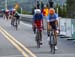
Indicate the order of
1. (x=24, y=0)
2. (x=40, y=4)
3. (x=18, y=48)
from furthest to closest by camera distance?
(x=24, y=0) → (x=40, y=4) → (x=18, y=48)

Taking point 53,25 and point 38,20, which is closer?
point 53,25

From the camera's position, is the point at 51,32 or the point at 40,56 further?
the point at 51,32

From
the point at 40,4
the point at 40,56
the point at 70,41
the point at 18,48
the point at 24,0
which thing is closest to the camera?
the point at 40,56

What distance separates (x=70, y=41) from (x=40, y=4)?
18168 millimetres

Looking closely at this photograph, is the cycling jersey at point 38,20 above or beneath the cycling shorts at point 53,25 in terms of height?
beneath

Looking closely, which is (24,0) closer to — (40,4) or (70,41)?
(40,4)

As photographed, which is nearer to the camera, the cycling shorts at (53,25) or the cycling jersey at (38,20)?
the cycling shorts at (53,25)

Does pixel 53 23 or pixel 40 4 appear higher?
pixel 53 23

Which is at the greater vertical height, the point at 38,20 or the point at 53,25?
the point at 53,25

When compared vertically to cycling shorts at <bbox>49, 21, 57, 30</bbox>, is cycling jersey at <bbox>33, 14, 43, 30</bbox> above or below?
below

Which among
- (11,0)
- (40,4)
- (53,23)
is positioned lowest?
(11,0)

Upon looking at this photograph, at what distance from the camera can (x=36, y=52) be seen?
761 inches

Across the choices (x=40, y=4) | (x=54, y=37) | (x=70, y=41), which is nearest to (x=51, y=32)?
(x=54, y=37)

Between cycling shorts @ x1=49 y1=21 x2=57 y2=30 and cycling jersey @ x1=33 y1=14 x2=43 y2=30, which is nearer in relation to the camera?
cycling shorts @ x1=49 y1=21 x2=57 y2=30
